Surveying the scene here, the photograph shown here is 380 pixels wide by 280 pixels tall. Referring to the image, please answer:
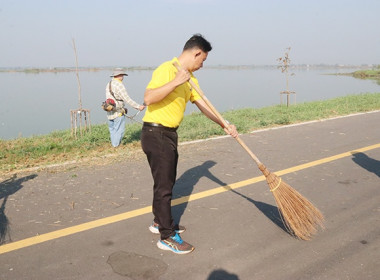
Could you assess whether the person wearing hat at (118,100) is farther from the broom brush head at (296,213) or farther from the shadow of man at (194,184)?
the broom brush head at (296,213)

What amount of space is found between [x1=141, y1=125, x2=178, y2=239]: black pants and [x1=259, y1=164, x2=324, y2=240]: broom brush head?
44.3 inches

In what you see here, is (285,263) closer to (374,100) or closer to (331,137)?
(331,137)

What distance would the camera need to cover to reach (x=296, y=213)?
11.1 feet

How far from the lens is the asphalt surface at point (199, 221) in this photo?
280 centimetres

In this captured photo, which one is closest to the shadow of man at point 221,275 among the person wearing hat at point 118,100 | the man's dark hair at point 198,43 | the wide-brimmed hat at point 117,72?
the man's dark hair at point 198,43

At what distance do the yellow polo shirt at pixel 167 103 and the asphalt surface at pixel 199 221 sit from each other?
1154 mm

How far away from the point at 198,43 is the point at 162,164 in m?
1.08

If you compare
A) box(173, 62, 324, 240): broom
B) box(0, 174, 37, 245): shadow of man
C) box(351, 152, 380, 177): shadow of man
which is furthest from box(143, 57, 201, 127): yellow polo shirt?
box(351, 152, 380, 177): shadow of man

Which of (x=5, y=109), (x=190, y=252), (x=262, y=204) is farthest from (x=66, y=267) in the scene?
(x=5, y=109)

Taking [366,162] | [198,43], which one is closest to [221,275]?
[198,43]

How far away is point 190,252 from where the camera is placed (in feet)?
10.0

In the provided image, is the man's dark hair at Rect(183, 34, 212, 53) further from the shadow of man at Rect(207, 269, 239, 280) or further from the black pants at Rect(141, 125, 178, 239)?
the shadow of man at Rect(207, 269, 239, 280)

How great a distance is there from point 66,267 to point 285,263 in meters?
1.78

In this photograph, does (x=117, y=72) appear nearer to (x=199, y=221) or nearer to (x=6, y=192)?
(x=6, y=192)
